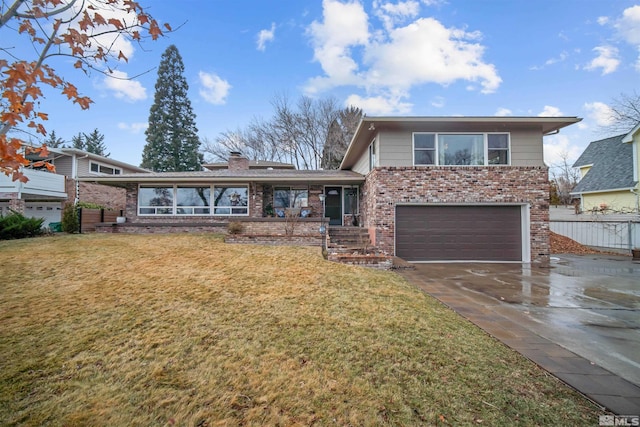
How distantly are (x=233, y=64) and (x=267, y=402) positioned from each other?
1603 centimetres

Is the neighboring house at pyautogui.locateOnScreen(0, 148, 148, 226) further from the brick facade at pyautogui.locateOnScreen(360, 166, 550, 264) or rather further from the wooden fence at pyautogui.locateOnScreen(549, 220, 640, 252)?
the wooden fence at pyautogui.locateOnScreen(549, 220, 640, 252)

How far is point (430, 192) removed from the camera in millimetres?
9797

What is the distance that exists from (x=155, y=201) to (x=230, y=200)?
12.3ft

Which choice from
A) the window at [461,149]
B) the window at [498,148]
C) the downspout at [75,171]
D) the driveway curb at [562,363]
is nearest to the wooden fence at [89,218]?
the downspout at [75,171]

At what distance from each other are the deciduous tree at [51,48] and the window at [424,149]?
8783 millimetres

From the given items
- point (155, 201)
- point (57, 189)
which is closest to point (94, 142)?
point (57, 189)

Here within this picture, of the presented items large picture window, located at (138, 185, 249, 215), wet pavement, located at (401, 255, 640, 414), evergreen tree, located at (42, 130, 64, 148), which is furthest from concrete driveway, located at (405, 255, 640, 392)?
large picture window, located at (138, 185, 249, 215)

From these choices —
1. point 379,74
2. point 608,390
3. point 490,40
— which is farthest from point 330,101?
point 608,390

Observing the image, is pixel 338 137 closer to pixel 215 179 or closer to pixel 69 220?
pixel 215 179

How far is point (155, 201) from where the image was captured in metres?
13.6

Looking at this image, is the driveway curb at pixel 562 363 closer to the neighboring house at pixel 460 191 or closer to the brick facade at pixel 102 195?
the neighboring house at pixel 460 191

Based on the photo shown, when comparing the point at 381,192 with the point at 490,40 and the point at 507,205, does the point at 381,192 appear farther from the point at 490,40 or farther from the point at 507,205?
the point at 490,40

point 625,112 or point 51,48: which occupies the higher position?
point 625,112

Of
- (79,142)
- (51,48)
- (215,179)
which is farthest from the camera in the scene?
(79,142)
